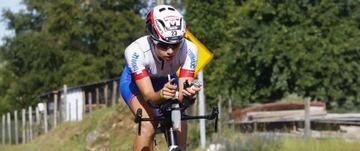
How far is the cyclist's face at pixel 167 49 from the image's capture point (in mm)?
6871

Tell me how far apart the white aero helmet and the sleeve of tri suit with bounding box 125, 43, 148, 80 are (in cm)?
44

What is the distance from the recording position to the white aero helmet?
673 cm

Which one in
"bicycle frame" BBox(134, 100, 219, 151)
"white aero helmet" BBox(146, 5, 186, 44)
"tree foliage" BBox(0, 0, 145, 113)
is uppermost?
"tree foliage" BBox(0, 0, 145, 113)

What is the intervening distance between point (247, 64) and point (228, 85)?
42.8 inches

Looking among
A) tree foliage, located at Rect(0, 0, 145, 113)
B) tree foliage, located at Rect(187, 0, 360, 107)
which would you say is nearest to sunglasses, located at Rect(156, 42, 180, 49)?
tree foliage, located at Rect(187, 0, 360, 107)

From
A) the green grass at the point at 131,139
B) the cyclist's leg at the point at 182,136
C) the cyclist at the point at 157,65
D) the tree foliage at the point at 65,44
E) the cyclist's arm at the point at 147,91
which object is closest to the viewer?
the cyclist at the point at 157,65

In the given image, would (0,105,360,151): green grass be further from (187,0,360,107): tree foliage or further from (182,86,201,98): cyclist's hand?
(182,86,201,98): cyclist's hand

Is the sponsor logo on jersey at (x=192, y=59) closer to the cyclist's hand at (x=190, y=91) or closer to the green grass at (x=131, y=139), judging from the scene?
the cyclist's hand at (x=190, y=91)

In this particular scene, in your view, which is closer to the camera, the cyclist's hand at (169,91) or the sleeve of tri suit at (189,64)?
the cyclist's hand at (169,91)

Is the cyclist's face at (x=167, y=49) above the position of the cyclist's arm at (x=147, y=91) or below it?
above

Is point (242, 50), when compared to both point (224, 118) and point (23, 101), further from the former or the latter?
point (23, 101)

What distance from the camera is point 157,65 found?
297 inches

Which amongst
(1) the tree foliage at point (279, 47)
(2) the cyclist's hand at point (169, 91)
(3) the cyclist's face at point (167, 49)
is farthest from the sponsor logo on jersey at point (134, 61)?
(1) the tree foliage at point (279, 47)

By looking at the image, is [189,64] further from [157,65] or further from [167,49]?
[167,49]
